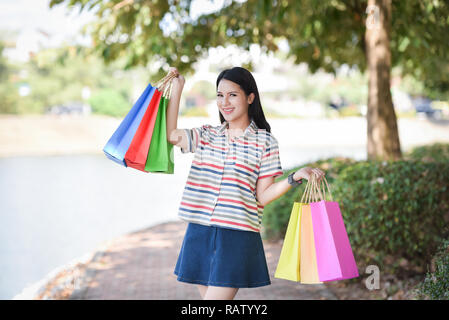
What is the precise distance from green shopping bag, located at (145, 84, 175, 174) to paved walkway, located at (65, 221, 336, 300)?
98.2 inches

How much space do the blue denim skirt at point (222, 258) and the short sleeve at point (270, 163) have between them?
1.02ft

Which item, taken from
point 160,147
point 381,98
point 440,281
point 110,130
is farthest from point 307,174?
point 110,130

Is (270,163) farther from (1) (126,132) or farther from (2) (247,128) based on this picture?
(1) (126,132)

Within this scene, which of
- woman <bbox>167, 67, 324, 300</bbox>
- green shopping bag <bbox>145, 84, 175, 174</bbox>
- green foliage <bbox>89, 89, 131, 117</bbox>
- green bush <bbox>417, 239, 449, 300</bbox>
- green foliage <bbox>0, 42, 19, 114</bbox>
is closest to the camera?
woman <bbox>167, 67, 324, 300</bbox>

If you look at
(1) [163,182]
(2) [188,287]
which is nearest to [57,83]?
(1) [163,182]

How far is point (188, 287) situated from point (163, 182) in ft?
35.9

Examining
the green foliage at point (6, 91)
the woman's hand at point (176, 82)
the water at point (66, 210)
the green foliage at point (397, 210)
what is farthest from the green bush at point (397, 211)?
the green foliage at point (6, 91)

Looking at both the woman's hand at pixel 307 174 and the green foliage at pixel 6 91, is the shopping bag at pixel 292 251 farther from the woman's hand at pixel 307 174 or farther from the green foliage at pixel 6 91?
the green foliage at pixel 6 91

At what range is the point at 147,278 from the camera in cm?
607

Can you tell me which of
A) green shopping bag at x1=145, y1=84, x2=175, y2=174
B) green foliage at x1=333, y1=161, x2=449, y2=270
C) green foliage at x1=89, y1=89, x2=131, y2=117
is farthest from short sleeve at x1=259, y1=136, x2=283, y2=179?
green foliage at x1=89, y1=89, x2=131, y2=117

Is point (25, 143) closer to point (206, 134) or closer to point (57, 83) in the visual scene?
point (57, 83)

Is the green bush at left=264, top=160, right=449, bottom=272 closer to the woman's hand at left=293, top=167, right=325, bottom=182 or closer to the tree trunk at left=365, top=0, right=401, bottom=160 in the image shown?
the tree trunk at left=365, top=0, right=401, bottom=160

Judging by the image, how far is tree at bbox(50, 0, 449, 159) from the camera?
22.2 feet

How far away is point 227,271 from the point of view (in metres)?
2.81
